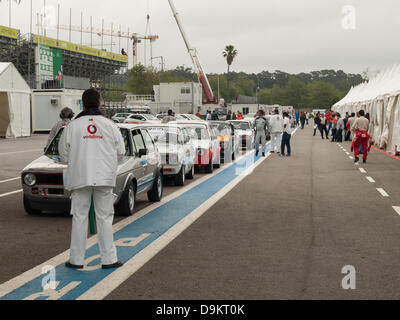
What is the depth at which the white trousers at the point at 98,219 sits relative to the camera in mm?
5754

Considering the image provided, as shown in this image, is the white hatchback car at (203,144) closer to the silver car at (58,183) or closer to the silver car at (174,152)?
the silver car at (174,152)

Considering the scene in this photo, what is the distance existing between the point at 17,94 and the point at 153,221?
1173 inches

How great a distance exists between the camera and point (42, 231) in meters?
7.82

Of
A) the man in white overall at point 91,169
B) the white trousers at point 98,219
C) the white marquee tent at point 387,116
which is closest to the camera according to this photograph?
the man in white overall at point 91,169

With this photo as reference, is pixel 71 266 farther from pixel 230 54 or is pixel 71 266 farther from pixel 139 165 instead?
pixel 230 54

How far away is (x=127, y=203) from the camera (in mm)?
8898

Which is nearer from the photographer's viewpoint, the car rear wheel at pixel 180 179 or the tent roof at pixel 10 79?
the car rear wheel at pixel 180 179

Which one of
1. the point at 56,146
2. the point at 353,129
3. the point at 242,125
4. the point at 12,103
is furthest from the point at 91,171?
the point at 12,103

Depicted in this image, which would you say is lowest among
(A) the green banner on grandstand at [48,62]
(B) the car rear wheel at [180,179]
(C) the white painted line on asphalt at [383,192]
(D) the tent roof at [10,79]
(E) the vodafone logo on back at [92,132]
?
(C) the white painted line on asphalt at [383,192]

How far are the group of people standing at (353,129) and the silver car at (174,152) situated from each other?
6.71 meters

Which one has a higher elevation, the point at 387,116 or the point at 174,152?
the point at 387,116

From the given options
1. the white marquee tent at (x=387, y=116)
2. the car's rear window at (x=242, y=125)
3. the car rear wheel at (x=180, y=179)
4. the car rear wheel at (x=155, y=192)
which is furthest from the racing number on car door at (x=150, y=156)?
the car's rear window at (x=242, y=125)

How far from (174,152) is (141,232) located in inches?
201

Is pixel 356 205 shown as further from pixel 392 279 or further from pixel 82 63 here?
pixel 82 63
